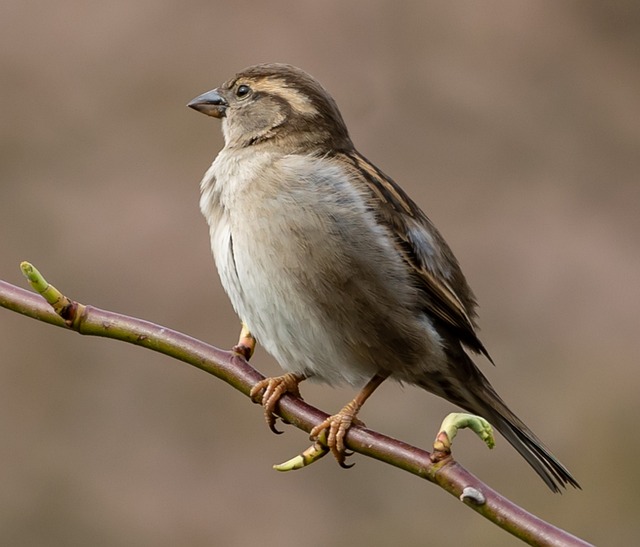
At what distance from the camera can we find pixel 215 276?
8.46 m

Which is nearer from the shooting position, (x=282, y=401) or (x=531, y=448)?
(x=282, y=401)

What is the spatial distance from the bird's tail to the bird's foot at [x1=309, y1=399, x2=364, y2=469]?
56 cm

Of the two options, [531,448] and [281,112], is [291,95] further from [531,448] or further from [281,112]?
[531,448]

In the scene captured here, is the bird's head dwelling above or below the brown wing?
above

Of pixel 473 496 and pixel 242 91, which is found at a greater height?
pixel 242 91

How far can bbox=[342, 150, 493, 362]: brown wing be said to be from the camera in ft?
11.8

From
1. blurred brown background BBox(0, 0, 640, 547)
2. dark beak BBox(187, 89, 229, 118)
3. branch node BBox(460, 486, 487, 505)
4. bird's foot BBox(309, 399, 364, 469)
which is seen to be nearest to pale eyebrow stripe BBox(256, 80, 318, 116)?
dark beak BBox(187, 89, 229, 118)

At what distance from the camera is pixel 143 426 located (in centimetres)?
788

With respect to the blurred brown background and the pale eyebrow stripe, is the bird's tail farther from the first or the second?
the blurred brown background

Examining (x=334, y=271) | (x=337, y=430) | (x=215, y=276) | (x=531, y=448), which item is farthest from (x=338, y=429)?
(x=215, y=276)

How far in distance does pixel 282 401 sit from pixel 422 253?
2.73 ft

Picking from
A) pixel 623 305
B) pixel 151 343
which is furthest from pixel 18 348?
pixel 151 343

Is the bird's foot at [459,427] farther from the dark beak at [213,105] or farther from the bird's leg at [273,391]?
the dark beak at [213,105]

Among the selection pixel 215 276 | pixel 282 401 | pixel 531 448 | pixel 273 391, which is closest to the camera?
pixel 282 401
